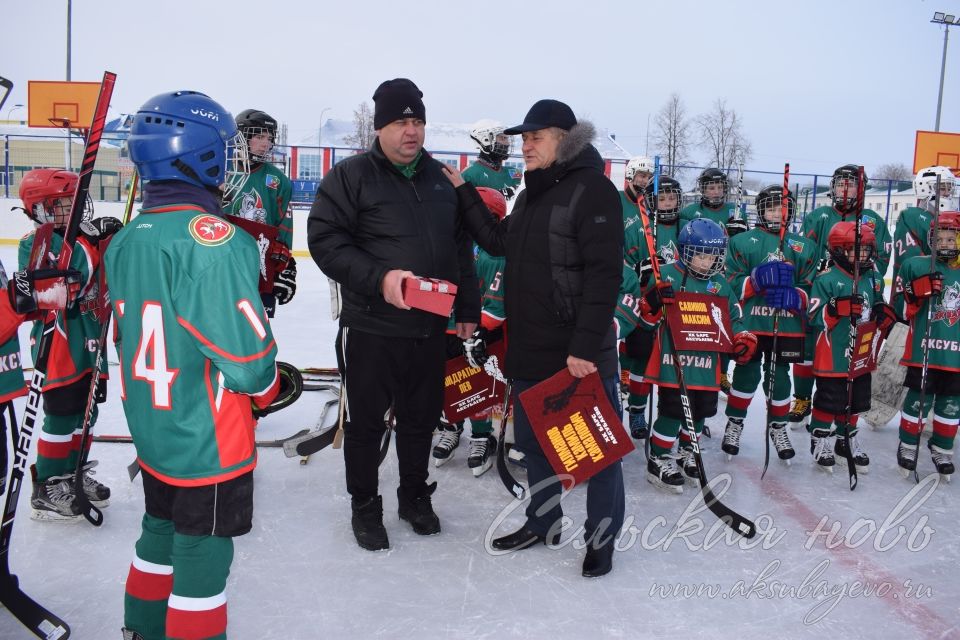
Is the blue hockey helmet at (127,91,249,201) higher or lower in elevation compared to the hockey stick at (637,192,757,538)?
higher

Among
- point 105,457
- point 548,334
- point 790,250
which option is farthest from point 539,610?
point 790,250

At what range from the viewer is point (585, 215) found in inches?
95.4

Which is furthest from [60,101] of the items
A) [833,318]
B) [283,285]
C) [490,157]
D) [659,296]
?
[833,318]

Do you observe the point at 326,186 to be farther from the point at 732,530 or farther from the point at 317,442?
the point at 732,530

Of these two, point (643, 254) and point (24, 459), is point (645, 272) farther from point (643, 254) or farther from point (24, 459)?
point (24, 459)

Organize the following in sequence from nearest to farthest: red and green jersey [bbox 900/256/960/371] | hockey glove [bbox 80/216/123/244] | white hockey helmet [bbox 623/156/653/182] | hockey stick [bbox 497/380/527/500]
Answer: hockey glove [bbox 80/216/123/244] < hockey stick [bbox 497/380/527/500] < red and green jersey [bbox 900/256/960/371] < white hockey helmet [bbox 623/156/653/182]

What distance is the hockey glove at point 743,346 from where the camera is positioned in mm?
3385

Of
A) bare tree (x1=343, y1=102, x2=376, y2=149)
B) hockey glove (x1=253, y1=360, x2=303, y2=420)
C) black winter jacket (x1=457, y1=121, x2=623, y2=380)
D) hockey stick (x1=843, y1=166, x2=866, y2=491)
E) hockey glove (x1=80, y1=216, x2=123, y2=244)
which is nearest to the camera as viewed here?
hockey glove (x1=253, y1=360, x2=303, y2=420)

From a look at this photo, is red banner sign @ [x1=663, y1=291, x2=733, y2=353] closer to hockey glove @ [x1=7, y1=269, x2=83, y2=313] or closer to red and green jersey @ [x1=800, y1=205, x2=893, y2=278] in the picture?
red and green jersey @ [x1=800, y1=205, x2=893, y2=278]

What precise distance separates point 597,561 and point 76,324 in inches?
86.5

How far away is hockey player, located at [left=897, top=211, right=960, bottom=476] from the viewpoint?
366cm

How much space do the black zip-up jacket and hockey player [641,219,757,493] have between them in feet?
3.67

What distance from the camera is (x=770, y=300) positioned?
12.5 ft

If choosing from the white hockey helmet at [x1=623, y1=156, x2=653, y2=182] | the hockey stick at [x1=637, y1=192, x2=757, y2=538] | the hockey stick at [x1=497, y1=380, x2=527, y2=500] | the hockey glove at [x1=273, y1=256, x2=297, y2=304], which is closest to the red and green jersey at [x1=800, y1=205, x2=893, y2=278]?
the white hockey helmet at [x1=623, y1=156, x2=653, y2=182]
